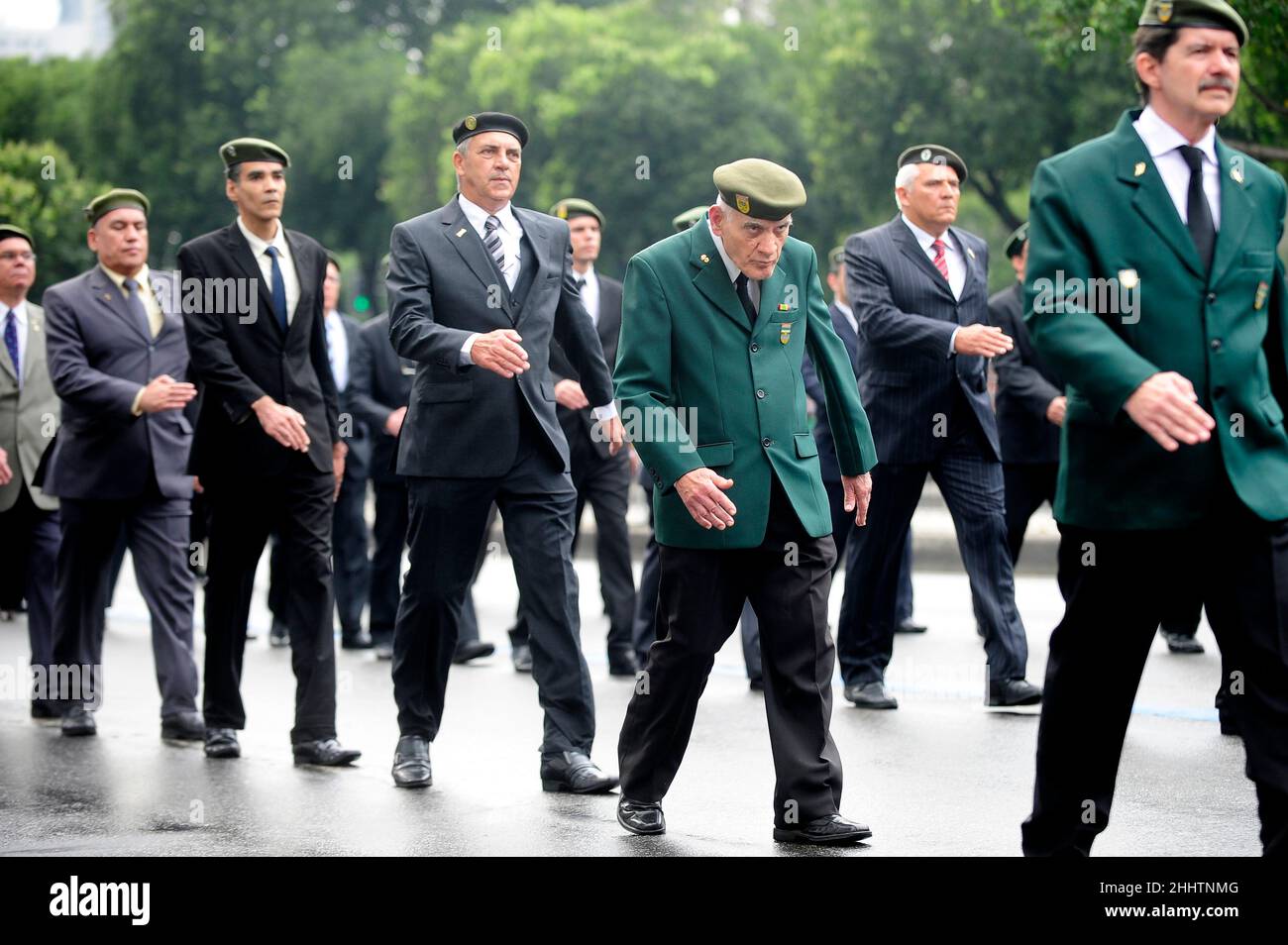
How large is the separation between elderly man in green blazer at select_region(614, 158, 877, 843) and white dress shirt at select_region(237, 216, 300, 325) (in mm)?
2188

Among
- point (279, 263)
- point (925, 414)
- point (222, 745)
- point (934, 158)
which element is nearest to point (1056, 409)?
point (925, 414)

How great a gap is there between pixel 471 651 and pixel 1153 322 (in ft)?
21.0

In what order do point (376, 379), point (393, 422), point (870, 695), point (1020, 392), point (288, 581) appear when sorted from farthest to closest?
point (376, 379) → point (393, 422) → point (1020, 392) → point (870, 695) → point (288, 581)

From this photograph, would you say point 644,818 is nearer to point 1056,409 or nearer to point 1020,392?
point 1056,409

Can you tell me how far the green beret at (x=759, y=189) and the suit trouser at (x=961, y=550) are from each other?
2.60 metres

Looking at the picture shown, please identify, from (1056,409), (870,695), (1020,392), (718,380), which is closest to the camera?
(718,380)

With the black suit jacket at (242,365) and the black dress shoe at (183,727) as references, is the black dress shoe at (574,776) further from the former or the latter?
the black dress shoe at (183,727)

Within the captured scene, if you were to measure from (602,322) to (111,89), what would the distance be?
1736 inches

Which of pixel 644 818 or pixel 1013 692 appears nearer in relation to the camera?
pixel 644 818

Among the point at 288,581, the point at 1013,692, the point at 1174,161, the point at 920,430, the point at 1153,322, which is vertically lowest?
the point at 1013,692

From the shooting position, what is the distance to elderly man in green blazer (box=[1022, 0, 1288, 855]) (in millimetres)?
4535

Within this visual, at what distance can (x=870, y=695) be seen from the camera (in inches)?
337
